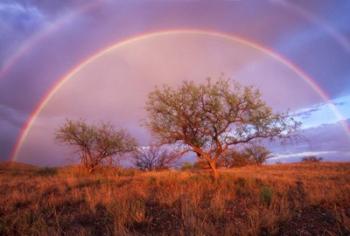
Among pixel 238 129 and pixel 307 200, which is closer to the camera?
pixel 307 200

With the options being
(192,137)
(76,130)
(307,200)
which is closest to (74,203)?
(307,200)

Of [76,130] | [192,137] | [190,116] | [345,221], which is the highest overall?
[76,130]

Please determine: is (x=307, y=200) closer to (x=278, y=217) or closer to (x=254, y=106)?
(x=278, y=217)

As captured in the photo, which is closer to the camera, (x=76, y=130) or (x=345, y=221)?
(x=345, y=221)

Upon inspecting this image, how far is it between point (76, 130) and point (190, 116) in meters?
21.4

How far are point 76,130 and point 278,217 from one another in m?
34.9

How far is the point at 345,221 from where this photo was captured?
7121mm

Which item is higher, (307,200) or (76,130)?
(76,130)

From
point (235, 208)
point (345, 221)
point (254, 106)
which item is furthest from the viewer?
point (254, 106)

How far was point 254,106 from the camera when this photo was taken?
72.8 feet

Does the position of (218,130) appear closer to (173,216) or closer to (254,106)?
(254,106)

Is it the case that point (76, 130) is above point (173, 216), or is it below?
above

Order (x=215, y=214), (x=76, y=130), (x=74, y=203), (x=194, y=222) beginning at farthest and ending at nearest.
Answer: (x=76, y=130), (x=74, y=203), (x=215, y=214), (x=194, y=222)

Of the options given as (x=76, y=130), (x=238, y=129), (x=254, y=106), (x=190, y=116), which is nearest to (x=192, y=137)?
(x=190, y=116)
